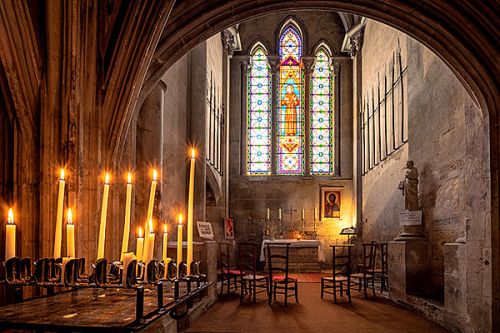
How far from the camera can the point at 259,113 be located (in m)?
17.0

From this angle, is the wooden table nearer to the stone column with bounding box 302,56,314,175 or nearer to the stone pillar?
the stone pillar

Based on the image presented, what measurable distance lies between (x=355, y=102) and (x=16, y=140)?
13581 millimetres

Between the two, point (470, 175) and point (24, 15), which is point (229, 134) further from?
point (24, 15)

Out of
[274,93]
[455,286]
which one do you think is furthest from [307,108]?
[455,286]

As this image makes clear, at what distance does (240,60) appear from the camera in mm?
16922

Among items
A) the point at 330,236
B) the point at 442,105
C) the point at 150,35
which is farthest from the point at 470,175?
the point at 330,236

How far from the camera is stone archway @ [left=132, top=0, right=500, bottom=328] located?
5.28 metres

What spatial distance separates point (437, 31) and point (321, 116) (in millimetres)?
11191

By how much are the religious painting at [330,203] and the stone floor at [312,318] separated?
7.53 metres

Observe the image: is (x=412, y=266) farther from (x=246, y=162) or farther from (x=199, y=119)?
(x=246, y=162)

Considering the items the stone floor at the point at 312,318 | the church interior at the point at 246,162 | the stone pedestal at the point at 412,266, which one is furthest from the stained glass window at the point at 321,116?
the stone pedestal at the point at 412,266

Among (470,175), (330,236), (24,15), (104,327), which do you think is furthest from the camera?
(330,236)

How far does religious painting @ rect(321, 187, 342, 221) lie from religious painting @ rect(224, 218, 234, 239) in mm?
2813

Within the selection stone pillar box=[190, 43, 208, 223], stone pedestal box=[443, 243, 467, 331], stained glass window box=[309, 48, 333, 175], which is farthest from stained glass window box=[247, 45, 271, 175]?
stone pedestal box=[443, 243, 467, 331]
